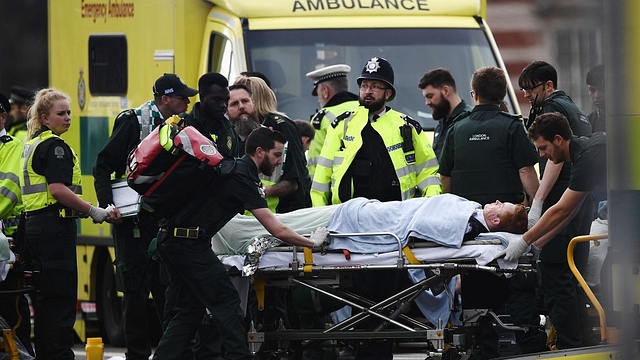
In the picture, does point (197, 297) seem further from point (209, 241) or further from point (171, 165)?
point (171, 165)

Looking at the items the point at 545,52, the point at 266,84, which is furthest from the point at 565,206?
the point at 545,52

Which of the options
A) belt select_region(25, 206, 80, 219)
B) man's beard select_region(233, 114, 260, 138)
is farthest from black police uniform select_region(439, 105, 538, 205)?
belt select_region(25, 206, 80, 219)

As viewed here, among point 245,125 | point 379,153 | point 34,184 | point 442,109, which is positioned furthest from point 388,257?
point 34,184

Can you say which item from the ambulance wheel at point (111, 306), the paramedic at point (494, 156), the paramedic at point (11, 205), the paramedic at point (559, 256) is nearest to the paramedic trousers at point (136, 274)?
the paramedic at point (11, 205)

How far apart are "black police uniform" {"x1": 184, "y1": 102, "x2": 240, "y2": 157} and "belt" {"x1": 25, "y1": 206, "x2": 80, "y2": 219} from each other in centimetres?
107

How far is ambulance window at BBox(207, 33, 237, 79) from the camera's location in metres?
12.3

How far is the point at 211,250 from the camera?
Answer: 8391mm

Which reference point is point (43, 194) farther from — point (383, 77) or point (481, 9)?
point (481, 9)

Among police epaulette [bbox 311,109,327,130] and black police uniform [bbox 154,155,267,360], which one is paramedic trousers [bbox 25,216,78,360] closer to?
black police uniform [bbox 154,155,267,360]

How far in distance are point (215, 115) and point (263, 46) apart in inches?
132

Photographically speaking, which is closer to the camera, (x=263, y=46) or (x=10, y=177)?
(x=10, y=177)

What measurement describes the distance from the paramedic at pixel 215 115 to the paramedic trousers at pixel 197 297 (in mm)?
871

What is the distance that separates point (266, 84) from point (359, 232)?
2172mm

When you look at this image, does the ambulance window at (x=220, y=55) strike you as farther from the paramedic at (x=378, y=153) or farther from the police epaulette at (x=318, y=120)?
the paramedic at (x=378, y=153)
